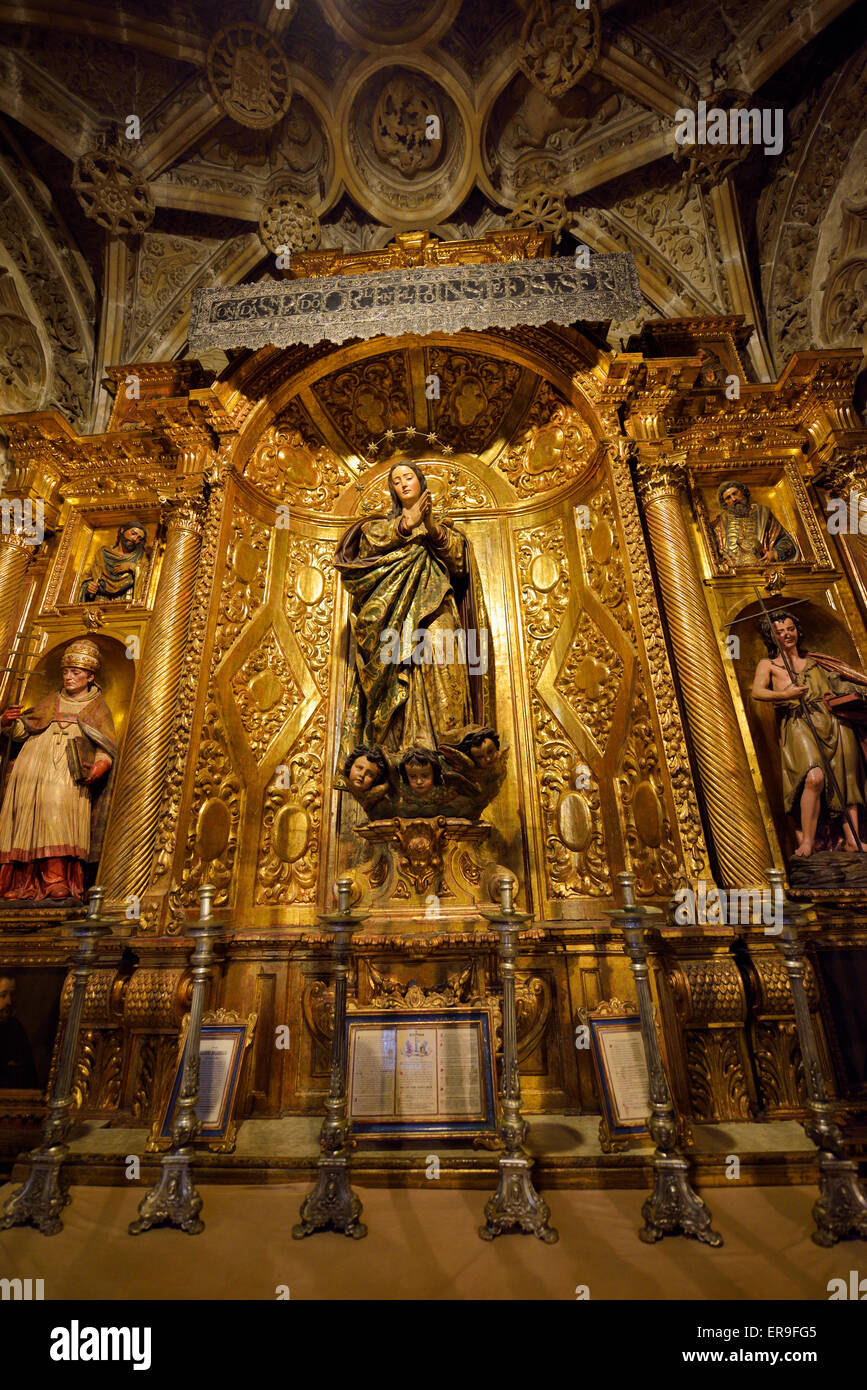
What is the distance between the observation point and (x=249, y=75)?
7.06 meters

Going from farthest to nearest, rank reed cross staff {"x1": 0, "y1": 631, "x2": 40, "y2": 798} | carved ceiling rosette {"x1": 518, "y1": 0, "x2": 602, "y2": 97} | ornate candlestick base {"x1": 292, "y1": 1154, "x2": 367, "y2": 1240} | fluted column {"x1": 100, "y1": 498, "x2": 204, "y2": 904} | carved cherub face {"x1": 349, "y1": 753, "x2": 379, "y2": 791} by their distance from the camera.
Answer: carved ceiling rosette {"x1": 518, "y1": 0, "x2": 602, "y2": 97}
reed cross staff {"x1": 0, "y1": 631, "x2": 40, "y2": 798}
carved cherub face {"x1": 349, "y1": 753, "x2": 379, "y2": 791}
fluted column {"x1": 100, "y1": 498, "x2": 204, "y2": 904}
ornate candlestick base {"x1": 292, "y1": 1154, "x2": 367, "y2": 1240}

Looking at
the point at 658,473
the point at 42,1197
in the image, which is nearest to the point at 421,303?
the point at 658,473

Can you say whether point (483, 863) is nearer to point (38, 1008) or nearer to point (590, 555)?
point (590, 555)

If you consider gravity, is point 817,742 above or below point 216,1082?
above

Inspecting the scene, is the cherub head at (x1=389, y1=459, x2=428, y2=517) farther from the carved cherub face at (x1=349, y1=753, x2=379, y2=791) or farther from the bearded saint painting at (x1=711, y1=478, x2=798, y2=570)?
the bearded saint painting at (x1=711, y1=478, x2=798, y2=570)

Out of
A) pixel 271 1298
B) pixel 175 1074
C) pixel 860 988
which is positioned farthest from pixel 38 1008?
pixel 860 988

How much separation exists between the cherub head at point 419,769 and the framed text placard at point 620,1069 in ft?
5.93

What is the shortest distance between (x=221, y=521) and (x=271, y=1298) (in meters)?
4.67

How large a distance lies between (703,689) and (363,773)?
2470 mm

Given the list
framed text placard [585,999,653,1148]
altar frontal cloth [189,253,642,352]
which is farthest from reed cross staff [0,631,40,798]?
framed text placard [585,999,653,1148]

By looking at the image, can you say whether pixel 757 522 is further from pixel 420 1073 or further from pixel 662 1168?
pixel 420 1073

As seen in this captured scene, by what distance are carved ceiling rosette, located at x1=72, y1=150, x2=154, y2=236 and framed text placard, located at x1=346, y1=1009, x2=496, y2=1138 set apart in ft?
28.1

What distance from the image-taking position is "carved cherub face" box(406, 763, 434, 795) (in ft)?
14.9

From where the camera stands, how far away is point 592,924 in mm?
4336
